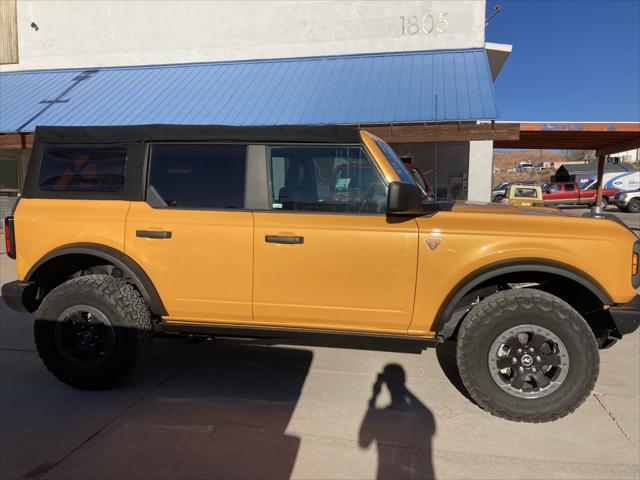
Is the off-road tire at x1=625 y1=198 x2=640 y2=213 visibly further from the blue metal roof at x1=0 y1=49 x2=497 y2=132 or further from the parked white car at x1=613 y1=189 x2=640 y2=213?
the blue metal roof at x1=0 y1=49 x2=497 y2=132

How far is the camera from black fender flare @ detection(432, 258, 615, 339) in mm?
3037

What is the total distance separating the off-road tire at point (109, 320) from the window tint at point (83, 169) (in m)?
0.73

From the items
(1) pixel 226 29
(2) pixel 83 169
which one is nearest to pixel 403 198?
(2) pixel 83 169

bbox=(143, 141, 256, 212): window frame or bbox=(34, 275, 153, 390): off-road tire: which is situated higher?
bbox=(143, 141, 256, 212): window frame

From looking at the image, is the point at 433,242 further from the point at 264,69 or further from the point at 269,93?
the point at 264,69

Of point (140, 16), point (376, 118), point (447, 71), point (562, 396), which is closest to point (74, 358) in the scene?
point (562, 396)

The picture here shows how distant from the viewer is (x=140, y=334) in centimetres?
353

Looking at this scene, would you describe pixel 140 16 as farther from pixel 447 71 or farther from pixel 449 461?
pixel 449 461

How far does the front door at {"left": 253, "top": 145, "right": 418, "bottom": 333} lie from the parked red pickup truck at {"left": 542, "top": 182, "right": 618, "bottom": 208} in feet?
91.2

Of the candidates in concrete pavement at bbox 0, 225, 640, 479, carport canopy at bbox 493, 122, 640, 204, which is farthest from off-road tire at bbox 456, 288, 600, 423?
carport canopy at bbox 493, 122, 640, 204

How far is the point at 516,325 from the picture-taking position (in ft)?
10.3

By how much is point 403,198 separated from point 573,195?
96.2 ft

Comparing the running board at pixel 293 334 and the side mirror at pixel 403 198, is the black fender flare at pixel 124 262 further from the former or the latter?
the side mirror at pixel 403 198

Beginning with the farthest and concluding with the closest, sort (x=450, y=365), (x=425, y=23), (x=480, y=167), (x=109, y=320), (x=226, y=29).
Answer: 1. (x=226, y=29)
2. (x=480, y=167)
3. (x=425, y=23)
4. (x=450, y=365)
5. (x=109, y=320)
